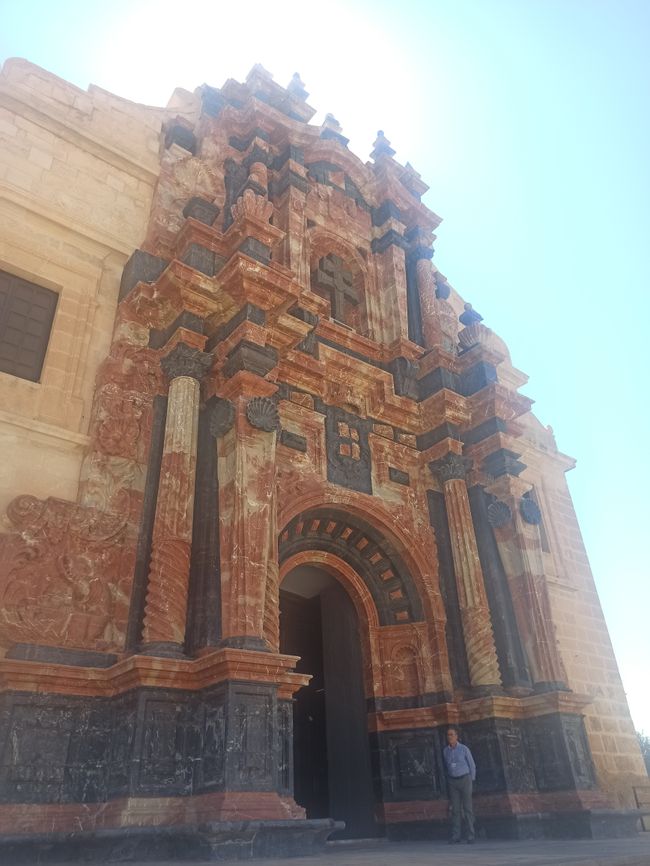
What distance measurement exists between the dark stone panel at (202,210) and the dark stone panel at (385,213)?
572cm

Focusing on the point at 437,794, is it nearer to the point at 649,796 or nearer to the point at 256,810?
the point at 256,810

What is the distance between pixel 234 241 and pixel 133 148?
3.91 meters

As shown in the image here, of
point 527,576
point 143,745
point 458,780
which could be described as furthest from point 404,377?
point 143,745

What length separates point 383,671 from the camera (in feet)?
34.6

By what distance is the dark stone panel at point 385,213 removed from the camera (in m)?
15.3

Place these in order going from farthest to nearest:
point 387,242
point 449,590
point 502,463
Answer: point 387,242 → point 502,463 → point 449,590

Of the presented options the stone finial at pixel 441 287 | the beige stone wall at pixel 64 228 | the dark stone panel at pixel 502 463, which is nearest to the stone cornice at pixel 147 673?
the beige stone wall at pixel 64 228

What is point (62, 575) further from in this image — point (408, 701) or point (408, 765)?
point (408, 765)

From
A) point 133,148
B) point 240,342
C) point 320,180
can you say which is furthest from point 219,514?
point 320,180

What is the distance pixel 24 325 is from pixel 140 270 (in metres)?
1.97

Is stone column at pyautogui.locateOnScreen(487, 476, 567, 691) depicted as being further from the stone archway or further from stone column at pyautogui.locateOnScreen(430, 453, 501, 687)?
the stone archway

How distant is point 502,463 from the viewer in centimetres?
1206

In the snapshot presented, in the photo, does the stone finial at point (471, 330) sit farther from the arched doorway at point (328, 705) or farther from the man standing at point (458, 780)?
the man standing at point (458, 780)

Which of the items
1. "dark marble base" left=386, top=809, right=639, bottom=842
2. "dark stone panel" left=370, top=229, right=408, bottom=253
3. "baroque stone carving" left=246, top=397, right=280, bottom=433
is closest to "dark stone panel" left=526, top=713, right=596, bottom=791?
"dark marble base" left=386, top=809, right=639, bottom=842
